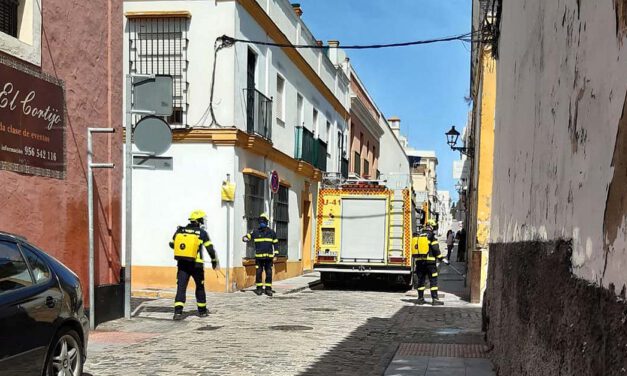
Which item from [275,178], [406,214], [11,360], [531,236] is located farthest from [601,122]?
[275,178]

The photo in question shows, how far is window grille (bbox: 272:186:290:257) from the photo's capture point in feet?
64.6

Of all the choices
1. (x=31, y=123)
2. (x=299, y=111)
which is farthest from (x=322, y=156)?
(x=31, y=123)

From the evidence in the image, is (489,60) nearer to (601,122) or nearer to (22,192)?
(22,192)

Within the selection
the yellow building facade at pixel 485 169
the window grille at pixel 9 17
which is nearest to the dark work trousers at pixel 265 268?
the yellow building facade at pixel 485 169

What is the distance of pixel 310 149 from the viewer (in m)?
23.3

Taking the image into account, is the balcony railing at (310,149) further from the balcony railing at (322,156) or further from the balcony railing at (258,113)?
the balcony railing at (258,113)

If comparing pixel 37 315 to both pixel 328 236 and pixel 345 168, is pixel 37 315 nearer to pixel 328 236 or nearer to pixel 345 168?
pixel 328 236

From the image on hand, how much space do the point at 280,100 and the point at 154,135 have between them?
10.4 m

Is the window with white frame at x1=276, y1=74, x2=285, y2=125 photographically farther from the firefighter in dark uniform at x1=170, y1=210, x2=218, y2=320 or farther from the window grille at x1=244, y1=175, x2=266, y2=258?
the firefighter in dark uniform at x1=170, y1=210, x2=218, y2=320

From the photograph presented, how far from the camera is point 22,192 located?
7.91 meters

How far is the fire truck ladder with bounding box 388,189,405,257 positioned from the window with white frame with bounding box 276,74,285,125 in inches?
183

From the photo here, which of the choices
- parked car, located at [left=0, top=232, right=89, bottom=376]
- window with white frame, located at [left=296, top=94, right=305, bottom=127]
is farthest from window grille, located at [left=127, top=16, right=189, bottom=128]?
parked car, located at [left=0, top=232, right=89, bottom=376]

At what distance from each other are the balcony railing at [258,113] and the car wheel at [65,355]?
1093cm

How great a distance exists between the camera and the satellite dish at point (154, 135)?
9695 mm
